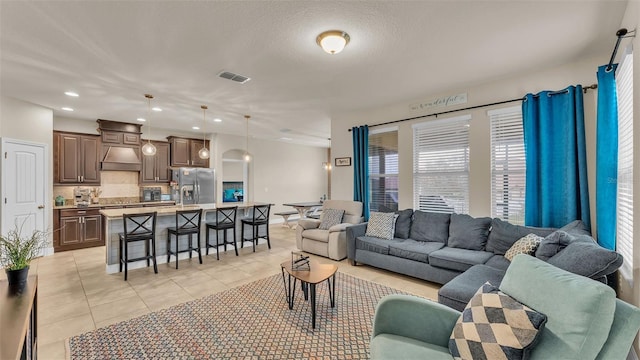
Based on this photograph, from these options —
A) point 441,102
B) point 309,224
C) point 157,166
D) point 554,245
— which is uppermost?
point 441,102

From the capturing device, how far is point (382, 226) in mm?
4402

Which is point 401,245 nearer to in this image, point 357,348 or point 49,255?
point 357,348

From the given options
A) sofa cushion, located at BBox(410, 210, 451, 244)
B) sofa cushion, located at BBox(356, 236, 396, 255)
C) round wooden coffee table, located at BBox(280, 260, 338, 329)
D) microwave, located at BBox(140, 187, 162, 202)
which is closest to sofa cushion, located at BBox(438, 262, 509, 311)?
round wooden coffee table, located at BBox(280, 260, 338, 329)

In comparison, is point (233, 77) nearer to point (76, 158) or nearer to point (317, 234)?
point (317, 234)

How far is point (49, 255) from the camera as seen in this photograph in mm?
5141

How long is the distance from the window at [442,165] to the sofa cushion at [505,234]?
81 centimetres

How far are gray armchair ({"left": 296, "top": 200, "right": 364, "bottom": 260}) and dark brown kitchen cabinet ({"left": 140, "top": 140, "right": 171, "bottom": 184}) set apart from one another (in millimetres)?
4048

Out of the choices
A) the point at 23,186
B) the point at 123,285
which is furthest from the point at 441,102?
the point at 23,186

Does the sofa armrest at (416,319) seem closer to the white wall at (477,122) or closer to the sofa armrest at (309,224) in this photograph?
the white wall at (477,122)

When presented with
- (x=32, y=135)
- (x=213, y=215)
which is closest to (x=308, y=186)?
(x=213, y=215)

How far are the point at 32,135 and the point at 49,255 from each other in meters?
2.19

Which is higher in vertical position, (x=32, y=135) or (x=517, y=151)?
(x=32, y=135)

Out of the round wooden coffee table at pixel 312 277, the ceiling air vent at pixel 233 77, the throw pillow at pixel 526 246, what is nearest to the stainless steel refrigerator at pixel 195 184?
the ceiling air vent at pixel 233 77

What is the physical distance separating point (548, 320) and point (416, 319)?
0.64m
